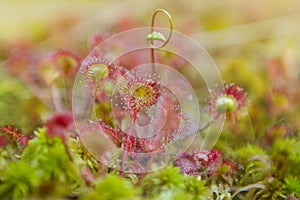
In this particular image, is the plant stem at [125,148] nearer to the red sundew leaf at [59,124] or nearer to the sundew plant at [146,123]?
the sundew plant at [146,123]

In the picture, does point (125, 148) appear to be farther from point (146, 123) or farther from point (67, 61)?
point (67, 61)

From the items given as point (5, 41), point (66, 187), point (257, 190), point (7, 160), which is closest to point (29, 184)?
point (66, 187)

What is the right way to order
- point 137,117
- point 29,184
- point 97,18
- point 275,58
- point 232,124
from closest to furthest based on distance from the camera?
point 29,184, point 137,117, point 232,124, point 275,58, point 97,18

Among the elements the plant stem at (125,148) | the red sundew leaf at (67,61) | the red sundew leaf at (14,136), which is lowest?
the plant stem at (125,148)

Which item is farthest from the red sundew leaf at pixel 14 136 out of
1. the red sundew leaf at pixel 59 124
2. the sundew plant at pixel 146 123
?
the red sundew leaf at pixel 59 124

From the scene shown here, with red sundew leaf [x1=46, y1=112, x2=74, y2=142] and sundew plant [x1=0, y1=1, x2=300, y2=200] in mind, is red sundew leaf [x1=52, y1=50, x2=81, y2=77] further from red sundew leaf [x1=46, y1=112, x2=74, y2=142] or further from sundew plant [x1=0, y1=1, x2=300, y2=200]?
red sundew leaf [x1=46, y1=112, x2=74, y2=142]

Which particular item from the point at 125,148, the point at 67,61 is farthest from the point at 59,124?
the point at 67,61

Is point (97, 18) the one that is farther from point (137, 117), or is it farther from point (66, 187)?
point (66, 187)

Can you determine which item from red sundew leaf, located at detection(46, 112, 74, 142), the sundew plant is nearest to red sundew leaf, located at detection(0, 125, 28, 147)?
the sundew plant

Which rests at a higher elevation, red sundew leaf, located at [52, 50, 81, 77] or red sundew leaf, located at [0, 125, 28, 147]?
red sundew leaf, located at [52, 50, 81, 77]
